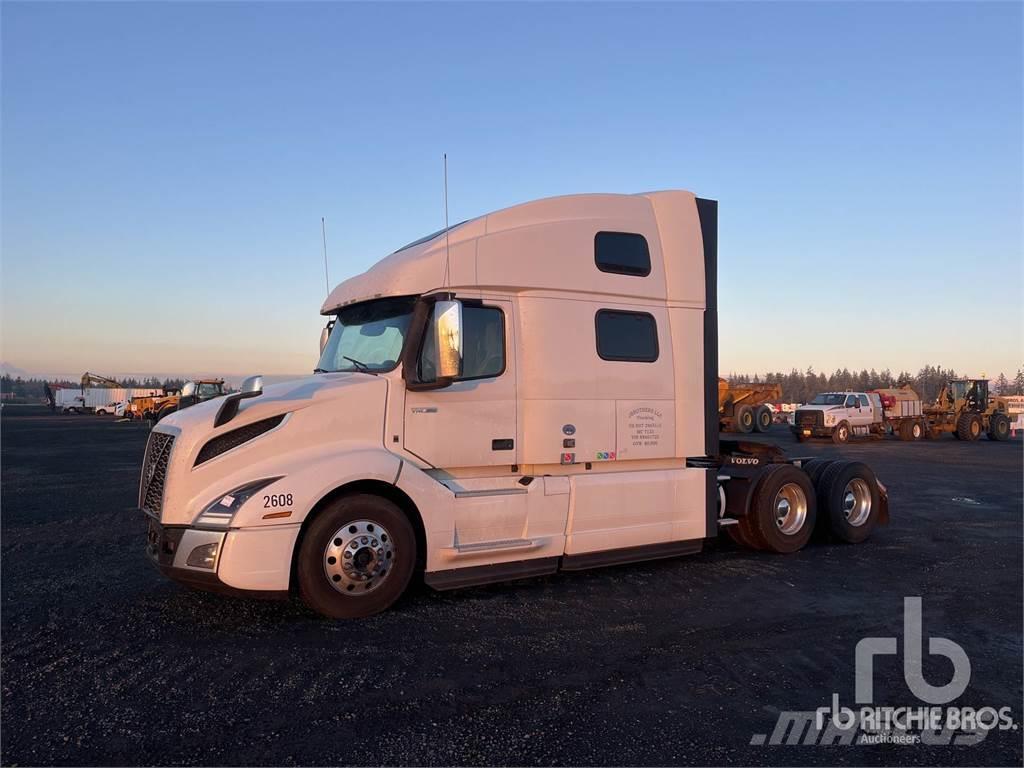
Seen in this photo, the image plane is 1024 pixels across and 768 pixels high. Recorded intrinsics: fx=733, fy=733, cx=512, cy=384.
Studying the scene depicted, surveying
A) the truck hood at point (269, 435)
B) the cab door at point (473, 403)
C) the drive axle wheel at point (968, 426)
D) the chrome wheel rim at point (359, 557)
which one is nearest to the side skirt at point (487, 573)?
the chrome wheel rim at point (359, 557)

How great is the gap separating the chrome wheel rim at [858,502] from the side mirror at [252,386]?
22.4 ft

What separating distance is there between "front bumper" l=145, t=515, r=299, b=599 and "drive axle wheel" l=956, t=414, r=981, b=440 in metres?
34.9

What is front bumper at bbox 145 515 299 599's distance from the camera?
17.2ft

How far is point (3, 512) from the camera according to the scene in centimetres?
1107

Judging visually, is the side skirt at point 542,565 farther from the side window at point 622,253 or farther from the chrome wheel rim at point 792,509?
the side window at point 622,253

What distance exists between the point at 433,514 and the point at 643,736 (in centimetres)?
268

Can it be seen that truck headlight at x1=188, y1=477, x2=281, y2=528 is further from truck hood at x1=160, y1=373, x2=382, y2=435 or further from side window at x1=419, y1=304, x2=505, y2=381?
side window at x1=419, y1=304, x2=505, y2=381

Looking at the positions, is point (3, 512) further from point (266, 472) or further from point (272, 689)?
point (272, 689)

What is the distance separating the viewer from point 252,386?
5918 mm

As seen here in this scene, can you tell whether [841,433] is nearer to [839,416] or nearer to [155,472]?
[839,416]


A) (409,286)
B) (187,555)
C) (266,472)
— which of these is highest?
(409,286)

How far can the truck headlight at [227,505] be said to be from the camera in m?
5.30

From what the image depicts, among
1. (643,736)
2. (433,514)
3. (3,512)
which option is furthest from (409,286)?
(3,512)

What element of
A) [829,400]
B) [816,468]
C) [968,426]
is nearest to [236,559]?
[816,468]
